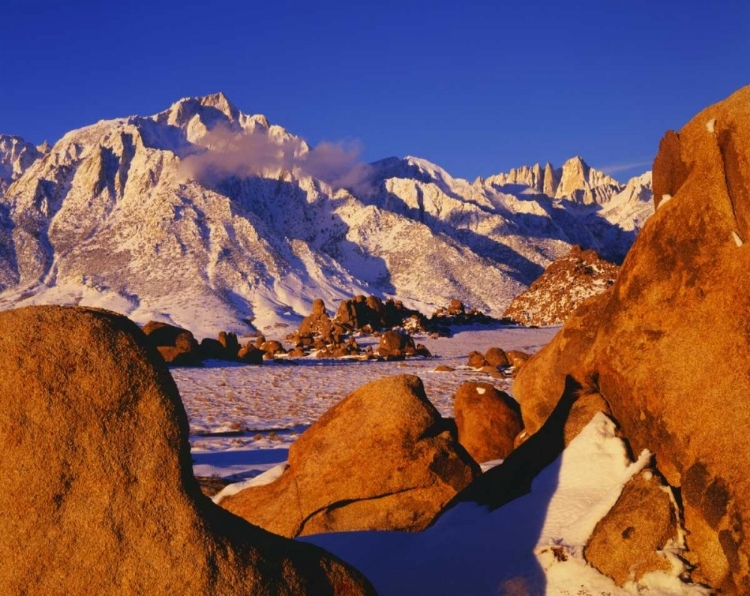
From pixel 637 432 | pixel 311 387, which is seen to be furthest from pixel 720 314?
pixel 311 387

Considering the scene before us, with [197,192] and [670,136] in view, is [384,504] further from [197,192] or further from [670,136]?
[197,192]

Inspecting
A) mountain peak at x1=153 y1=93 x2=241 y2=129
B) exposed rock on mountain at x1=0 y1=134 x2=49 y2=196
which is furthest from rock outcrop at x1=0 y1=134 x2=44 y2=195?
mountain peak at x1=153 y1=93 x2=241 y2=129

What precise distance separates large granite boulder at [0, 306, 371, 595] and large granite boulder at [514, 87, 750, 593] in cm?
265

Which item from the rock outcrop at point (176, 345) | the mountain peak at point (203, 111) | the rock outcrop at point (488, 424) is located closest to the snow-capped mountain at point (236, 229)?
the mountain peak at point (203, 111)

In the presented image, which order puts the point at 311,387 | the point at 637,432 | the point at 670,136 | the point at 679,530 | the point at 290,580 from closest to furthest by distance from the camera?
the point at 290,580 < the point at 679,530 < the point at 637,432 < the point at 670,136 < the point at 311,387

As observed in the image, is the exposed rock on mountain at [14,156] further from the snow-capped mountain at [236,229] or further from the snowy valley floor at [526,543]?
the snowy valley floor at [526,543]

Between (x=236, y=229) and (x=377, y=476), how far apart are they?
299ft

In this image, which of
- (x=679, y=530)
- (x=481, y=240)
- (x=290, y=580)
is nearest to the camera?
(x=290, y=580)

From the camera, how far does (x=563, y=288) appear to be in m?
50.7

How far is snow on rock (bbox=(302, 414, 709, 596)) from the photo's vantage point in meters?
4.49

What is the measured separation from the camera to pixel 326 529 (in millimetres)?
6664

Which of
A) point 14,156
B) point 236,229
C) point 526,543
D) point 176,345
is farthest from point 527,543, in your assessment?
point 14,156

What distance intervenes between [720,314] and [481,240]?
129 m

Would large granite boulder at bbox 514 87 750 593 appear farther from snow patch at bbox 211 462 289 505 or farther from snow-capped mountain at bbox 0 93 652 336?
snow-capped mountain at bbox 0 93 652 336
